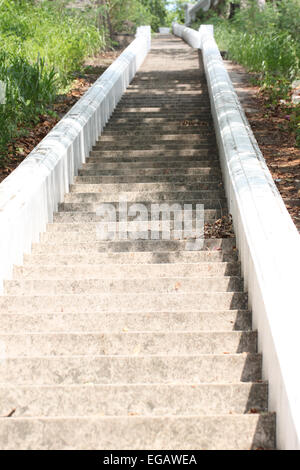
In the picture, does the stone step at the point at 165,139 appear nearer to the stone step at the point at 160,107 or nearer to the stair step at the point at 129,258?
the stone step at the point at 160,107

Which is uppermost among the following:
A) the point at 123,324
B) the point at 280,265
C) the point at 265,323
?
the point at 280,265

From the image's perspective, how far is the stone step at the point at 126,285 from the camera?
4367 millimetres

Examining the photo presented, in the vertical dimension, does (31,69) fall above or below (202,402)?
above

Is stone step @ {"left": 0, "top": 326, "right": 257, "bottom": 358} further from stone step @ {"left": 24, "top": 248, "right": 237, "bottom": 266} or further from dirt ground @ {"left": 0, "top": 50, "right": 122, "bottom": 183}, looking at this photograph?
dirt ground @ {"left": 0, "top": 50, "right": 122, "bottom": 183}

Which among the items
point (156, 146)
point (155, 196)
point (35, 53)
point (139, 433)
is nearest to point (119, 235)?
point (155, 196)

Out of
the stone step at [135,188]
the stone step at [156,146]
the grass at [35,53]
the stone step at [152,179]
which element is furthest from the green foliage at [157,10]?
the stone step at [135,188]

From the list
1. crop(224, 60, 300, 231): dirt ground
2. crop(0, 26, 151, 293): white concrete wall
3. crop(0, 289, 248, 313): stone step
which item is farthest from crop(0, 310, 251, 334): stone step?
crop(224, 60, 300, 231): dirt ground

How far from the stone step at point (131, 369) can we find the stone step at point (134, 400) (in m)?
→ 0.21

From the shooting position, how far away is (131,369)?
324 cm

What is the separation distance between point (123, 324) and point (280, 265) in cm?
113

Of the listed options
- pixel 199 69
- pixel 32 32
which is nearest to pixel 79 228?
pixel 32 32

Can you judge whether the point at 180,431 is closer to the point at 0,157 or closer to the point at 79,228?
the point at 79,228

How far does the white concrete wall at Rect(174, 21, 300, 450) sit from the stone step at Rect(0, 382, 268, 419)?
0.54 feet

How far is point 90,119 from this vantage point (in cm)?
838
